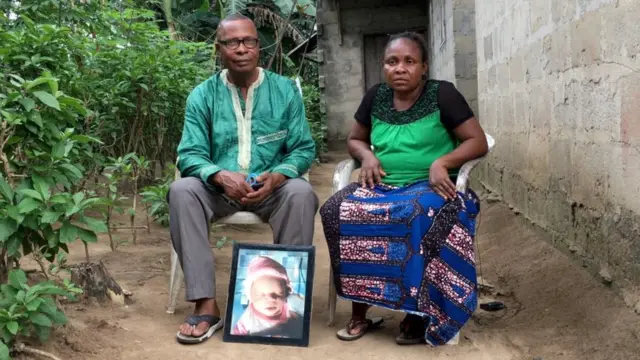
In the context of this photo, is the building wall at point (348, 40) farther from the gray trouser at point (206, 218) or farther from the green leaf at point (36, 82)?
the green leaf at point (36, 82)

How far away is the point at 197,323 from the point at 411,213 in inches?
39.8

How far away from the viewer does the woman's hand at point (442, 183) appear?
2740mm

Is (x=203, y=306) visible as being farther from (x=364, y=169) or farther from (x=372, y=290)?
(x=364, y=169)

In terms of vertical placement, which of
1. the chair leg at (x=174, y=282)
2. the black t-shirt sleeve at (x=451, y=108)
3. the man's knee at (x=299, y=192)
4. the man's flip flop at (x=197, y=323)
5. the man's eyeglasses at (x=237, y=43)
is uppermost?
the man's eyeglasses at (x=237, y=43)

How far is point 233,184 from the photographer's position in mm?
3000

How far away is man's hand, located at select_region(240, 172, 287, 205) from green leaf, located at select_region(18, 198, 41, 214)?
3.17 feet

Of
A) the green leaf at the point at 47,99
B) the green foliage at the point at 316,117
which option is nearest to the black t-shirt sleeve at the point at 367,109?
the green leaf at the point at 47,99

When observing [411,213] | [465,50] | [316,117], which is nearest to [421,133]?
[411,213]

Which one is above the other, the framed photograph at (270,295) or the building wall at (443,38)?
the building wall at (443,38)

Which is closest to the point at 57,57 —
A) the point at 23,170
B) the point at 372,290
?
the point at 23,170

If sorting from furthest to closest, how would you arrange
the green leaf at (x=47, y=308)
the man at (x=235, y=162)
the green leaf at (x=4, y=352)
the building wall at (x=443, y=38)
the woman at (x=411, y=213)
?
1. the building wall at (x=443, y=38)
2. the man at (x=235, y=162)
3. the woman at (x=411, y=213)
4. the green leaf at (x=47, y=308)
5. the green leaf at (x=4, y=352)

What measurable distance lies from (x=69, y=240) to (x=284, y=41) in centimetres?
1320

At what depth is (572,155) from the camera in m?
3.29

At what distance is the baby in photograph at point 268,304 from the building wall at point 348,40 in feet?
29.8
